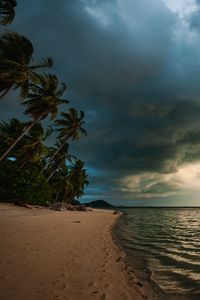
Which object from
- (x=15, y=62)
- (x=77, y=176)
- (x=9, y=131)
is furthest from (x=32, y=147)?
(x=77, y=176)

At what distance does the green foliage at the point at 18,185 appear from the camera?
1347 inches

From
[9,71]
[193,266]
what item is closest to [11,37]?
[9,71]

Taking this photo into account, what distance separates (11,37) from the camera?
23.1 meters

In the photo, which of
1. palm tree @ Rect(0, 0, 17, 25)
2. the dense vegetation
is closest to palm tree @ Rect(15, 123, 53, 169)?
the dense vegetation

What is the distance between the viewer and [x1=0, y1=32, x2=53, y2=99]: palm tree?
2269 centimetres

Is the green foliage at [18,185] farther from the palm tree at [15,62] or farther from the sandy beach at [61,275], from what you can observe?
the sandy beach at [61,275]

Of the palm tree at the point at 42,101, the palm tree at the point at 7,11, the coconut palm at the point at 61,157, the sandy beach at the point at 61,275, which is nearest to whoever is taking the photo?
the sandy beach at the point at 61,275

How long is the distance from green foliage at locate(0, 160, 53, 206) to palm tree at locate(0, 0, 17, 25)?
66.0 feet

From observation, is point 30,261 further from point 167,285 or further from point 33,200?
point 33,200

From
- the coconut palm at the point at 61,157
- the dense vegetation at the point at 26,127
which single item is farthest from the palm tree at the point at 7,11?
the coconut palm at the point at 61,157

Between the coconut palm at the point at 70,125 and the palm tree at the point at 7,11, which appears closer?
the palm tree at the point at 7,11

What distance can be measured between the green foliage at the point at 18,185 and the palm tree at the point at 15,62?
47.2 ft

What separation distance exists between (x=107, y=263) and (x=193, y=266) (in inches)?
121

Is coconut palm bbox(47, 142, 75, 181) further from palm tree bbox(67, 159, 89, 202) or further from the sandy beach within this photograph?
the sandy beach
